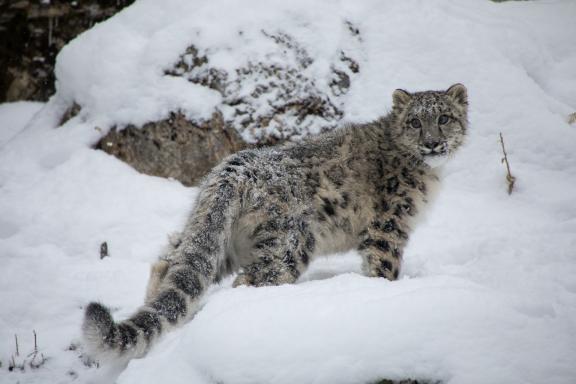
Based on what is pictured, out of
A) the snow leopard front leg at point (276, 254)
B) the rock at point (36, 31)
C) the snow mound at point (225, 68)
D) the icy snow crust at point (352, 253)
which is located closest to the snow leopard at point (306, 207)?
the snow leopard front leg at point (276, 254)

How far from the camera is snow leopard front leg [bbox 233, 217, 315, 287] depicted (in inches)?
216

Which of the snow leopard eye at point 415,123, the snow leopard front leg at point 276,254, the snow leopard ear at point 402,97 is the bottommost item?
the snow leopard front leg at point 276,254

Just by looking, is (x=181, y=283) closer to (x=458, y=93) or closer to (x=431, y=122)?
(x=431, y=122)

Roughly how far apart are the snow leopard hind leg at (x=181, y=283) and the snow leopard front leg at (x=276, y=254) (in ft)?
1.10

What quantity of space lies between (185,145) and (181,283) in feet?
16.0

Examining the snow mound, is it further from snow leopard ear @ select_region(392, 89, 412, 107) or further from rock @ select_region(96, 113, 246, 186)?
snow leopard ear @ select_region(392, 89, 412, 107)

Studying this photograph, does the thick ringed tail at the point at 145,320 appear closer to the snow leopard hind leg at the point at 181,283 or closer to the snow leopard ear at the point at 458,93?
the snow leopard hind leg at the point at 181,283

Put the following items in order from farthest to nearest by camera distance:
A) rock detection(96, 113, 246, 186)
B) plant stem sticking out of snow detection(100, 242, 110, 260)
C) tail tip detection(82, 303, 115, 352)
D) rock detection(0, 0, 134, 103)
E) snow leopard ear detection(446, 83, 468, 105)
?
rock detection(0, 0, 134, 103)
rock detection(96, 113, 246, 186)
plant stem sticking out of snow detection(100, 242, 110, 260)
snow leopard ear detection(446, 83, 468, 105)
tail tip detection(82, 303, 115, 352)

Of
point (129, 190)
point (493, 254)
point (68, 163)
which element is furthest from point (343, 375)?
point (68, 163)

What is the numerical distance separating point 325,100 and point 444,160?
3568mm

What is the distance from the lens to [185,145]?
31.0 feet

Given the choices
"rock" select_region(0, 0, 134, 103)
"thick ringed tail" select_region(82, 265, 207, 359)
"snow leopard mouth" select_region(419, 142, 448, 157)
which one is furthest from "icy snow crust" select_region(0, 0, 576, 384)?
"rock" select_region(0, 0, 134, 103)

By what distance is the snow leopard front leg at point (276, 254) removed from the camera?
5488 millimetres

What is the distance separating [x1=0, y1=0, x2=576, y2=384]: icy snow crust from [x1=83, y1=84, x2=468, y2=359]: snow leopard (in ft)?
1.09
